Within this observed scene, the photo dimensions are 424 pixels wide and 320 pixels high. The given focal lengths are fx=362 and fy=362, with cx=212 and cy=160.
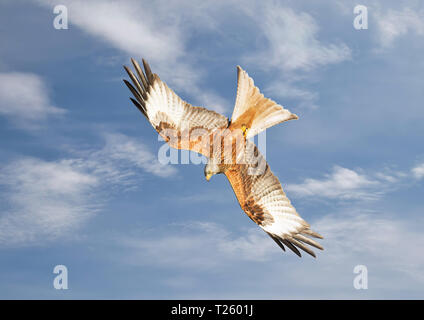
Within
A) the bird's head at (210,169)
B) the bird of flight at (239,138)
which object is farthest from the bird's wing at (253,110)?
the bird's head at (210,169)

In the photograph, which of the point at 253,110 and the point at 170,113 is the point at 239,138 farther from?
the point at 170,113

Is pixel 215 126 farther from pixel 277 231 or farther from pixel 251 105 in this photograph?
pixel 277 231

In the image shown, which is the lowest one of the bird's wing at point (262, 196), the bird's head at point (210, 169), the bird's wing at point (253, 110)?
the bird's wing at point (262, 196)

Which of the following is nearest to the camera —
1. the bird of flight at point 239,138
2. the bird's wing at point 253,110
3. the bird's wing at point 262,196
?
the bird's wing at point 253,110

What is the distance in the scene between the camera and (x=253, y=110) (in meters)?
7.55

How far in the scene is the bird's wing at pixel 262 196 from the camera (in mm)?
7699

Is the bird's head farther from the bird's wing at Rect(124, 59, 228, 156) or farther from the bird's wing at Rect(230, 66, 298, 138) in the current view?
the bird's wing at Rect(230, 66, 298, 138)

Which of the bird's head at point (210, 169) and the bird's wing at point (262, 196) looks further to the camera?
the bird's head at point (210, 169)

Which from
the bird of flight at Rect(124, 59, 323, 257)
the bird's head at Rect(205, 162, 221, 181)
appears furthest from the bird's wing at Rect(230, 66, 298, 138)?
the bird's head at Rect(205, 162, 221, 181)

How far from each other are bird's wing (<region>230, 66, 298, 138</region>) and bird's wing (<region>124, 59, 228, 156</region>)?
0.36m

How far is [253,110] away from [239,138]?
68 centimetres

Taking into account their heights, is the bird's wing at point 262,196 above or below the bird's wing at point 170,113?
below

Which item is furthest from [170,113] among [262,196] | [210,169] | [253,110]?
[262,196]

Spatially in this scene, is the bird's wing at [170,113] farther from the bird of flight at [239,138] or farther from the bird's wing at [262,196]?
the bird's wing at [262,196]
